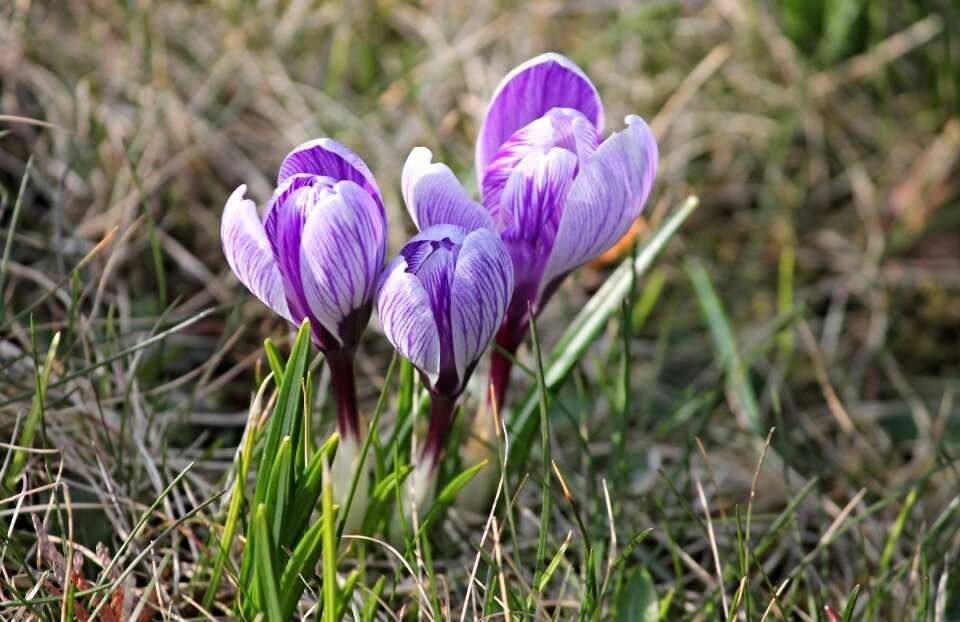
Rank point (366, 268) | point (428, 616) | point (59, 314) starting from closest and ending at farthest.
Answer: point (366, 268) → point (428, 616) → point (59, 314)

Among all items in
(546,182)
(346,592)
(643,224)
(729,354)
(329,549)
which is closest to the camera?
(329,549)

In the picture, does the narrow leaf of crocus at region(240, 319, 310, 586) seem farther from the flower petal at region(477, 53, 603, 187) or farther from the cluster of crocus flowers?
the flower petal at region(477, 53, 603, 187)

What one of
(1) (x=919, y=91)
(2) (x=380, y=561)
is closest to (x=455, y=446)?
(2) (x=380, y=561)

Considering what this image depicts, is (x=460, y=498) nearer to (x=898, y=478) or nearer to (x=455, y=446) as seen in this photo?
(x=455, y=446)

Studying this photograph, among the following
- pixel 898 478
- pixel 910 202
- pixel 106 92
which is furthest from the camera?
pixel 910 202

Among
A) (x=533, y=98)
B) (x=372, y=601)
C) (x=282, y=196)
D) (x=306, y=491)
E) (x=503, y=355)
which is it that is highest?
(x=533, y=98)

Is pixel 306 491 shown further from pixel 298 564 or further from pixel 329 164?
pixel 329 164

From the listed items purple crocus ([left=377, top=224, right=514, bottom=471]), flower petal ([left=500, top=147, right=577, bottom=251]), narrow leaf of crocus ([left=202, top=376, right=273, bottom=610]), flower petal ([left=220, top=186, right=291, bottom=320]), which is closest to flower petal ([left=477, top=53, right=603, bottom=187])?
flower petal ([left=500, top=147, right=577, bottom=251])

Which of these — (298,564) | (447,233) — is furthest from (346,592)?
(447,233)
